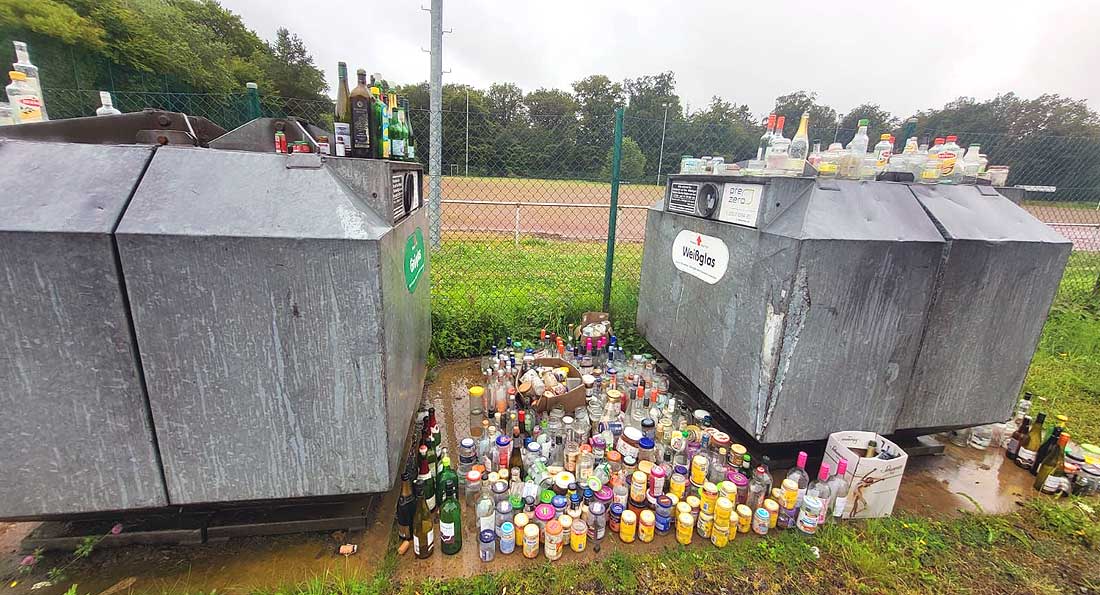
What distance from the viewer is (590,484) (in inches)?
84.4

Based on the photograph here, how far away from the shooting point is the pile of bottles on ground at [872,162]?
2.39 metres

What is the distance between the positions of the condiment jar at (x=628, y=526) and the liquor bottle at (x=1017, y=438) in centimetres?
289

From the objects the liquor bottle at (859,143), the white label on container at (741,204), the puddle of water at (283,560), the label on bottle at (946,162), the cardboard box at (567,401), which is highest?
the liquor bottle at (859,143)

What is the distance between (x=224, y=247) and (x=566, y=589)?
192 centimetres

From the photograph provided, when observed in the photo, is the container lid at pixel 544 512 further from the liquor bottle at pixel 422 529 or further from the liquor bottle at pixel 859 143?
the liquor bottle at pixel 859 143

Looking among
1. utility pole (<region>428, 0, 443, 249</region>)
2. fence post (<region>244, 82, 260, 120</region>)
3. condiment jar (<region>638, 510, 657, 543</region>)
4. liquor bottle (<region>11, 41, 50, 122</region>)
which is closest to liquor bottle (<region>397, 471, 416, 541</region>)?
condiment jar (<region>638, 510, 657, 543</region>)

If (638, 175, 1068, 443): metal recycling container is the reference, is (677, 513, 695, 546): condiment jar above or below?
below

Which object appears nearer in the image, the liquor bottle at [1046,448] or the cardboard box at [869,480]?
the cardboard box at [869,480]

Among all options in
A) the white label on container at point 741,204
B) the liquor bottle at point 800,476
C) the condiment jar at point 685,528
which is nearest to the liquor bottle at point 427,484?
the condiment jar at point 685,528

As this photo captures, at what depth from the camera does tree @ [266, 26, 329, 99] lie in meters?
29.1

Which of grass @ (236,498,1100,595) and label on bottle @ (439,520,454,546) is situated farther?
label on bottle @ (439,520,454,546)

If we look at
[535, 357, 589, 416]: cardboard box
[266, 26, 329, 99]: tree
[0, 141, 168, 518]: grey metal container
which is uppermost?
[266, 26, 329, 99]: tree

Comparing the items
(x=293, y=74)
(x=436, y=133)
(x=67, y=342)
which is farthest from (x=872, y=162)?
(x=293, y=74)

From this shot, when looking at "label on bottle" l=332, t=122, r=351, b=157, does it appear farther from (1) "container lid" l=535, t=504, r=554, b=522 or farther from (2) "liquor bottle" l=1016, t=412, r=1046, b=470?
(2) "liquor bottle" l=1016, t=412, r=1046, b=470
